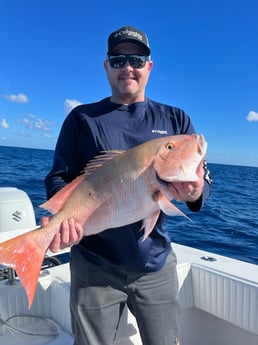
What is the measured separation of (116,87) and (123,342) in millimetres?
2245

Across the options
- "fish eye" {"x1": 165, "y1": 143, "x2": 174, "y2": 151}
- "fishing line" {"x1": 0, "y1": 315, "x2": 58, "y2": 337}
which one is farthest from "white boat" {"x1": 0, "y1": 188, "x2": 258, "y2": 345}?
"fish eye" {"x1": 165, "y1": 143, "x2": 174, "y2": 151}

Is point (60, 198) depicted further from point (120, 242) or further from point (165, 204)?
point (165, 204)

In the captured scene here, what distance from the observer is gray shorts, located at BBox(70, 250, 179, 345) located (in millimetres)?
2291

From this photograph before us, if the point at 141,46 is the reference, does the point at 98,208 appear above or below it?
below

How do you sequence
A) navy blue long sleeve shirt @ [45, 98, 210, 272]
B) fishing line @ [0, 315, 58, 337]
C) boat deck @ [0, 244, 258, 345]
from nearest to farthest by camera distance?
navy blue long sleeve shirt @ [45, 98, 210, 272], boat deck @ [0, 244, 258, 345], fishing line @ [0, 315, 58, 337]

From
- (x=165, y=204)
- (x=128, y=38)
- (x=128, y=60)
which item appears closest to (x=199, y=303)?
(x=165, y=204)

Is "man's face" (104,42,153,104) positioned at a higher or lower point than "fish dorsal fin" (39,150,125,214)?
higher

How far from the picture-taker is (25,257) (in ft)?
6.20

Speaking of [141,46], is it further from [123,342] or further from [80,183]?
[123,342]

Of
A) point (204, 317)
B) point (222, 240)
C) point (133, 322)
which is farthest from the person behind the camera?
point (222, 240)

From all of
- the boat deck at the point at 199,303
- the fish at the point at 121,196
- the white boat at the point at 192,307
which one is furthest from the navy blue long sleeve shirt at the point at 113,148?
the white boat at the point at 192,307

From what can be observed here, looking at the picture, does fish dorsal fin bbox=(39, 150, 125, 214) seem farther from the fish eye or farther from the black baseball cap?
the black baseball cap

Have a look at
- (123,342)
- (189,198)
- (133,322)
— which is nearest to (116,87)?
(189,198)

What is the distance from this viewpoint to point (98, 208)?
1973 millimetres
